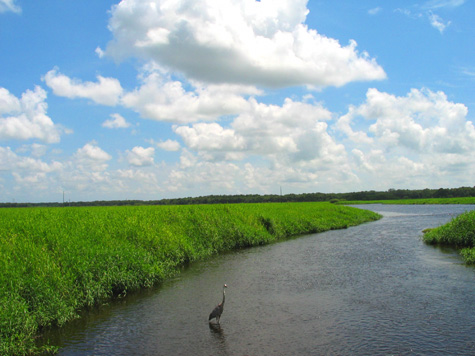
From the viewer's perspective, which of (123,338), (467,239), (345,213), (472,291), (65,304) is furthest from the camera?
(345,213)

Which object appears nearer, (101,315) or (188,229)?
(101,315)

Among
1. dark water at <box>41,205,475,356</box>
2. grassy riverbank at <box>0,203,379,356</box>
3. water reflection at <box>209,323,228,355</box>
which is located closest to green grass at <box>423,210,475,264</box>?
dark water at <box>41,205,475,356</box>

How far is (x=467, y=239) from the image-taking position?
28234mm

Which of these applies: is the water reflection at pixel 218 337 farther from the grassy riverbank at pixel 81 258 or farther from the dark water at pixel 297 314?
the grassy riverbank at pixel 81 258

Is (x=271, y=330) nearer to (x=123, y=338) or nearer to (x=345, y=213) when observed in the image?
(x=123, y=338)

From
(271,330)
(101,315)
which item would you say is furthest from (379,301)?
(101,315)

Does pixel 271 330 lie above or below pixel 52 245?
below

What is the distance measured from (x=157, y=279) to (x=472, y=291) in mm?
14760

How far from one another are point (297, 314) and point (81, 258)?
31.5 feet

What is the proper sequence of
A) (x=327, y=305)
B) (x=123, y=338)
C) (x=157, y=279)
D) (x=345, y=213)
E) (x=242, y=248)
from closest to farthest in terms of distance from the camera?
(x=123, y=338), (x=327, y=305), (x=157, y=279), (x=242, y=248), (x=345, y=213)

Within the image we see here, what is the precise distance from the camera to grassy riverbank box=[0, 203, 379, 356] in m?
12.4

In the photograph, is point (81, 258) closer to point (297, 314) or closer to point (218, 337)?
point (218, 337)

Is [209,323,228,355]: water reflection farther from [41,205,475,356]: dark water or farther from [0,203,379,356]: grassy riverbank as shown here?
[0,203,379,356]: grassy riverbank

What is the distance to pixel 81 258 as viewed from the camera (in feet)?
54.0
